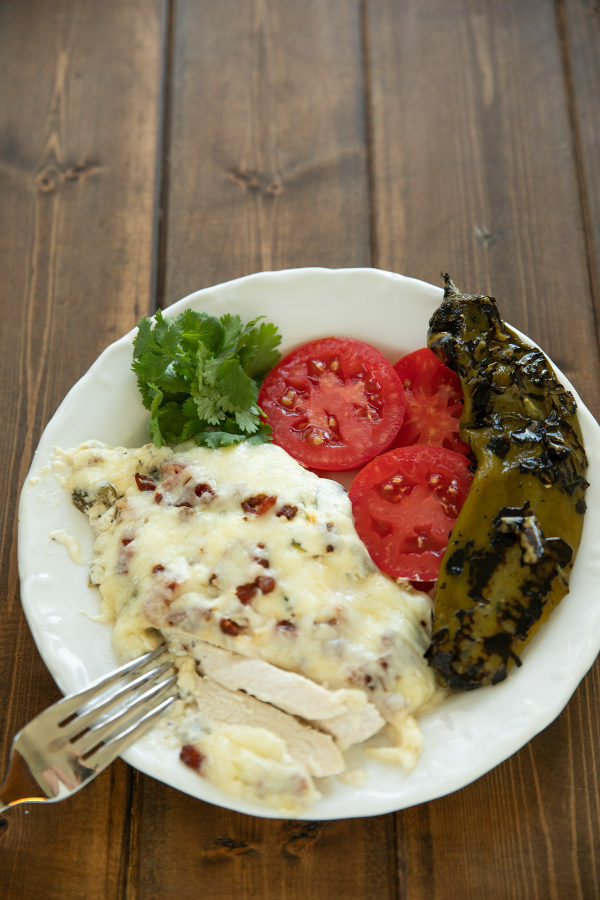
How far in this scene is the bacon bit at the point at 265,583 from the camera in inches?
114

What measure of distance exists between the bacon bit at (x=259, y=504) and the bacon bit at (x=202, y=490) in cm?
15

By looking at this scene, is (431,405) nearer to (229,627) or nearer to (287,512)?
(287,512)

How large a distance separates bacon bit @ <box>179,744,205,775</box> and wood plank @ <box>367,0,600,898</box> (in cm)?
123

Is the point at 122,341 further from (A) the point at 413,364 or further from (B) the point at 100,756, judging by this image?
(B) the point at 100,756

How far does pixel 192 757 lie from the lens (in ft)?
9.20

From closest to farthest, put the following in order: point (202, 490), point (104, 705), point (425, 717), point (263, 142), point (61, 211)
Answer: point (104, 705), point (425, 717), point (202, 490), point (61, 211), point (263, 142)

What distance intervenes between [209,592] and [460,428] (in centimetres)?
109

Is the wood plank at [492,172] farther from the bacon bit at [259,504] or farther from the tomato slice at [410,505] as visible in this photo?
the bacon bit at [259,504]

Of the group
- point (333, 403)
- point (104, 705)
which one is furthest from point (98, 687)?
point (333, 403)

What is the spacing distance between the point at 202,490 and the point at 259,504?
0.24 meters

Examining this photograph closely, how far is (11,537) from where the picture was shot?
3.68 m

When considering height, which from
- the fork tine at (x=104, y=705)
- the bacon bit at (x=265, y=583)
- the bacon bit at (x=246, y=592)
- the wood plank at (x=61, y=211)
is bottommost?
the fork tine at (x=104, y=705)

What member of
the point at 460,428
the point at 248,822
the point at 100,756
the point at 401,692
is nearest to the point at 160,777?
the point at 100,756

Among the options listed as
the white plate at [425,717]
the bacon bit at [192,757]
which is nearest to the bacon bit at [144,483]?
the white plate at [425,717]
